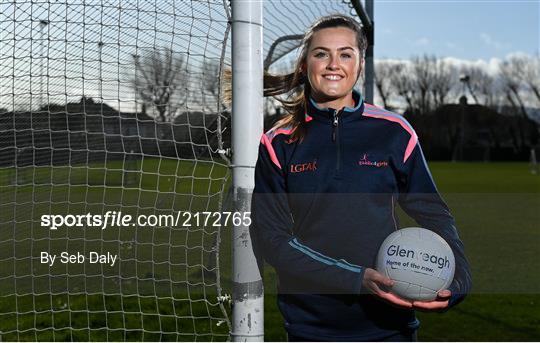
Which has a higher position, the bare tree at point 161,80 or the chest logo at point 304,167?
the bare tree at point 161,80

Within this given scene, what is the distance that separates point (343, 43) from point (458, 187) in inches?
760

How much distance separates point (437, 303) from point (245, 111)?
108 cm

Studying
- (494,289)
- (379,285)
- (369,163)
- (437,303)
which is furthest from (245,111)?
(494,289)

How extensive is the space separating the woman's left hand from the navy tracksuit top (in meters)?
0.03

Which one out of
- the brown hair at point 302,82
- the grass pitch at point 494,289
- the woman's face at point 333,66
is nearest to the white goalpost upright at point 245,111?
the brown hair at point 302,82

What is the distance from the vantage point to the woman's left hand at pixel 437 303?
7.60 feet

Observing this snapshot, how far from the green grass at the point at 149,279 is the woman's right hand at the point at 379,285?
45 centimetres

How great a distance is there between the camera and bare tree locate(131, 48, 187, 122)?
3.82m

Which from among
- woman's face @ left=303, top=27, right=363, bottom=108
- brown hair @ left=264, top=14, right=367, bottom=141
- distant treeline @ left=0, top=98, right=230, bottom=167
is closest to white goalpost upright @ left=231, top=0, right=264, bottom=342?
brown hair @ left=264, top=14, right=367, bottom=141

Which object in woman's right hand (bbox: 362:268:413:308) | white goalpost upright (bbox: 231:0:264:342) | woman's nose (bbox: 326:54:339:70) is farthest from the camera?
white goalpost upright (bbox: 231:0:264:342)

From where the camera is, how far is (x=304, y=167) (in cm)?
233

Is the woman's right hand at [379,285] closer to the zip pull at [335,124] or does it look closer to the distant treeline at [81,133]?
the zip pull at [335,124]

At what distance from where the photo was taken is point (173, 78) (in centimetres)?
400

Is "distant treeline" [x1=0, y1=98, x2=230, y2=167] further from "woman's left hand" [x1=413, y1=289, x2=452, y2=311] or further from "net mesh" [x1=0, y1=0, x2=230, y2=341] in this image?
"woman's left hand" [x1=413, y1=289, x2=452, y2=311]
